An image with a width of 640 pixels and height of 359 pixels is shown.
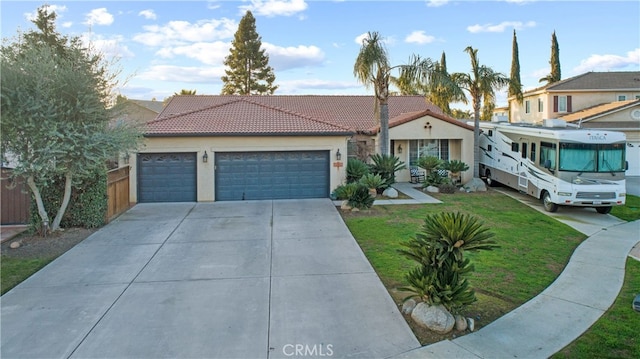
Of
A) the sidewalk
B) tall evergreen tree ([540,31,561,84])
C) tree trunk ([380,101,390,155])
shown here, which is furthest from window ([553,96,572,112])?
the sidewalk

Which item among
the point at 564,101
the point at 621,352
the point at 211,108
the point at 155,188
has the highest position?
the point at 564,101

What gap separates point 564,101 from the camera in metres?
31.2

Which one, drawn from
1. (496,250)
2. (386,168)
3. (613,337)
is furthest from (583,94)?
(613,337)

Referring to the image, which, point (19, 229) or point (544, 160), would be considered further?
point (544, 160)

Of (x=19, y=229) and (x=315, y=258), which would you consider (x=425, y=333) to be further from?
(x=19, y=229)

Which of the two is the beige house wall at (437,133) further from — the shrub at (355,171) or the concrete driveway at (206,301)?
the concrete driveway at (206,301)

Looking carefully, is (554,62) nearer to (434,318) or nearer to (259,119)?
(259,119)

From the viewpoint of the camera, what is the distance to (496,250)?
32.4 feet

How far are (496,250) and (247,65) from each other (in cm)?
4038

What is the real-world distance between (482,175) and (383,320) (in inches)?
675

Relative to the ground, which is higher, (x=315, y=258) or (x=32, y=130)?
(x=32, y=130)

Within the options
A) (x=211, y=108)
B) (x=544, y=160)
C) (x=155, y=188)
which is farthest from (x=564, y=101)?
(x=155, y=188)

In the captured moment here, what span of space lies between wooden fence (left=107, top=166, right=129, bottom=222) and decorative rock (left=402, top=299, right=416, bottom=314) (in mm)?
9935

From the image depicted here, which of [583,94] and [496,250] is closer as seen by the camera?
[496,250]
